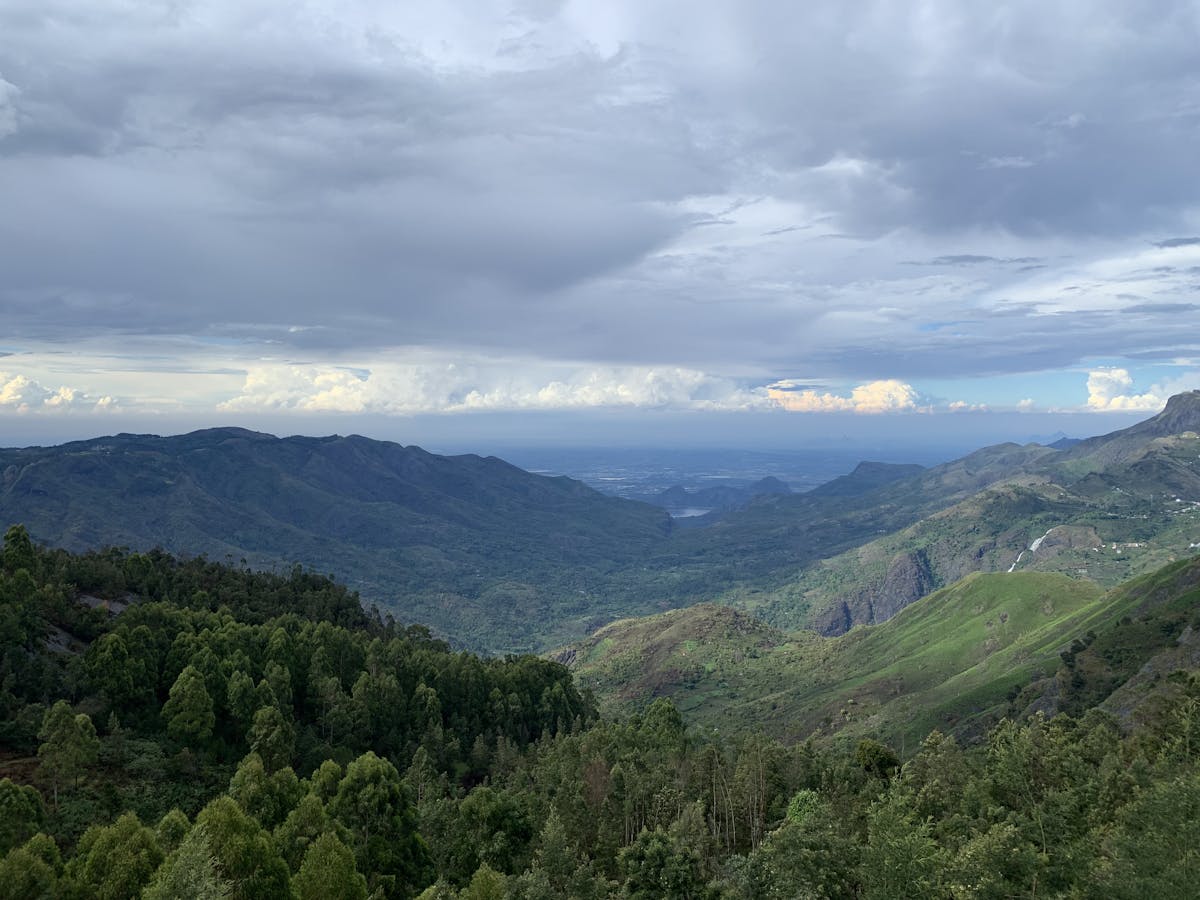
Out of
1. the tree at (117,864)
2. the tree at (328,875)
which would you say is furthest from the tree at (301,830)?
the tree at (117,864)

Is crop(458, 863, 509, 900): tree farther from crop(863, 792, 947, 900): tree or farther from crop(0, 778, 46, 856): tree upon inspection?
crop(0, 778, 46, 856): tree

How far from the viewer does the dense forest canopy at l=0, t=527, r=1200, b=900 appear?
163 feet

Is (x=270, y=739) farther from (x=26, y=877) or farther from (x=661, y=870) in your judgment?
(x=661, y=870)

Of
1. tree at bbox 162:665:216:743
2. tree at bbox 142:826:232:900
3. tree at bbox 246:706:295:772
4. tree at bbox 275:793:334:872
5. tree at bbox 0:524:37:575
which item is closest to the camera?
tree at bbox 142:826:232:900

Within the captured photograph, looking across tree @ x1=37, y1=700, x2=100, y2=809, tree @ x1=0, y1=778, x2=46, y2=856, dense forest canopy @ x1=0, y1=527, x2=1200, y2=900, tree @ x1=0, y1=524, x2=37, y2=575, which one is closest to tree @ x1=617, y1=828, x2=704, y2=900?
dense forest canopy @ x1=0, y1=527, x2=1200, y2=900

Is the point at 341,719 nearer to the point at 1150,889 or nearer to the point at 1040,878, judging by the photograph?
the point at 1040,878

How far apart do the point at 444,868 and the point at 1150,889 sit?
6443 cm

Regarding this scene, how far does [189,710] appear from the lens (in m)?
96.7

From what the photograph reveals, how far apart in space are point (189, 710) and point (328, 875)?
5575cm

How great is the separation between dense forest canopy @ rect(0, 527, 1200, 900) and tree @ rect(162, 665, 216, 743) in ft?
1.23

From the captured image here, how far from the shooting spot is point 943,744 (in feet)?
291

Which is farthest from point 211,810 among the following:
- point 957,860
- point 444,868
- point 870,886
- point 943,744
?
point 943,744

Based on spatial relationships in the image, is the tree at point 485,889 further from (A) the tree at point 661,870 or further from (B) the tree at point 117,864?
(B) the tree at point 117,864

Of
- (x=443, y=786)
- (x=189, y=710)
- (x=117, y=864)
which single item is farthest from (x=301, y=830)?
(x=443, y=786)
